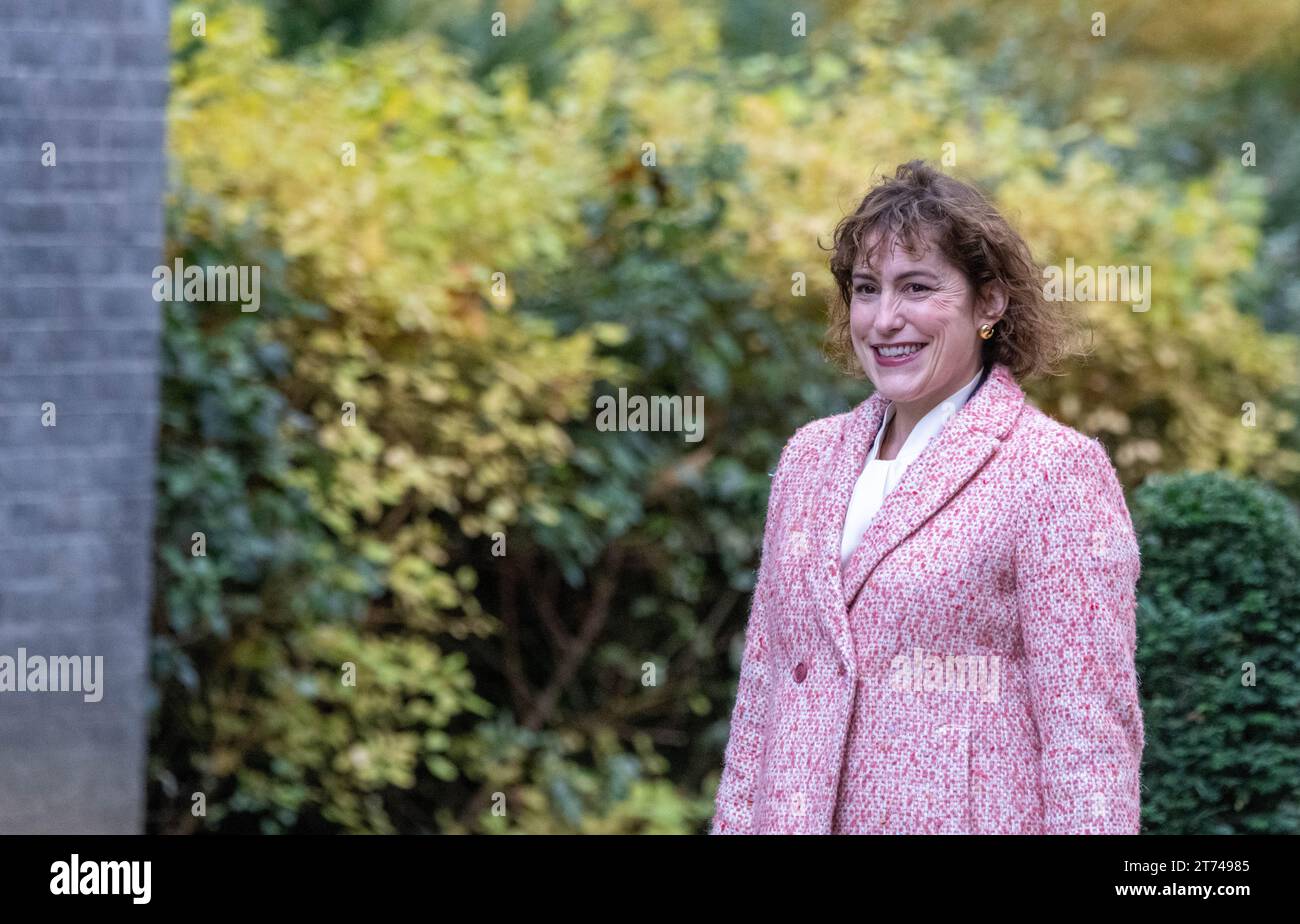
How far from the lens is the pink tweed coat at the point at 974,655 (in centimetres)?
223

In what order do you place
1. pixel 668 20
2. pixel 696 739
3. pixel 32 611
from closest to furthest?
1. pixel 32 611
2. pixel 696 739
3. pixel 668 20

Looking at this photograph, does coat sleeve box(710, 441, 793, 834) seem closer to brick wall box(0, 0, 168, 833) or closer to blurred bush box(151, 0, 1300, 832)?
brick wall box(0, 0, 168, 833)

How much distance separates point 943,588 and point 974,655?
0.10 meters

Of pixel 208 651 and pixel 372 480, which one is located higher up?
pixel 372 480

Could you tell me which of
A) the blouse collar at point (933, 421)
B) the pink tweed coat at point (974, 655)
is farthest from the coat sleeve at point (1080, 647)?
the blouse collar at point (933, 421)

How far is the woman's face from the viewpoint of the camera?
2.45 m

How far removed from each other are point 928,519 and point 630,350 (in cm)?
316

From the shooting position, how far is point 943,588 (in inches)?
90.8

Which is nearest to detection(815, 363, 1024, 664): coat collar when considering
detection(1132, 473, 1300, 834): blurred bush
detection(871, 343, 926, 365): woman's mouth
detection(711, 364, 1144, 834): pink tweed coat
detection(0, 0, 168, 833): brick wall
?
detection(711, 364, 1144, 834): pink tweed coat

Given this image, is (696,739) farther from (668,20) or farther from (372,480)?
(668,20)

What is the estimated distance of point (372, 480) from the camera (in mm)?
5000
